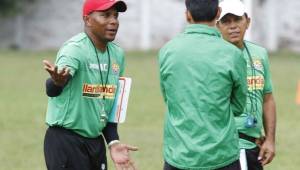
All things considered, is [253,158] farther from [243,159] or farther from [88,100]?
[88,100]

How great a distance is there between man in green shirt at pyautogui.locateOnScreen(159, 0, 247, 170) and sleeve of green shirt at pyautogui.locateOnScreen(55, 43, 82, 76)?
0.82 metres

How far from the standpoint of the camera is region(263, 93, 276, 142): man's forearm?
7175 mm

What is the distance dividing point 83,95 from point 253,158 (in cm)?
156

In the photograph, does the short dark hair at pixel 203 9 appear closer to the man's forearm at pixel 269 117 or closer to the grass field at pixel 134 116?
the man's forearm at pixel 269 117

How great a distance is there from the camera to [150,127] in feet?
49.5

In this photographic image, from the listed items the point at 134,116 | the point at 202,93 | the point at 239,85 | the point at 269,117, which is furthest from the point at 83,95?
the point at 134,116

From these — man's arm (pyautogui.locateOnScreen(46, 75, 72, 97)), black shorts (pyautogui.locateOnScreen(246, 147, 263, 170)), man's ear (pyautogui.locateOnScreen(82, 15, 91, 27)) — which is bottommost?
black shorts (pyautogui.locateOnScreen(246, 147, 263, 170))

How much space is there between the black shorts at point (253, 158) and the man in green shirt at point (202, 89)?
4.97 feet

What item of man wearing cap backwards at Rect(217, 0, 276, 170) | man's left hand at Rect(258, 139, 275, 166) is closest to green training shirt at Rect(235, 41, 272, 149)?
man wearing cap backwards at Rect(217, 0, 276, 170)

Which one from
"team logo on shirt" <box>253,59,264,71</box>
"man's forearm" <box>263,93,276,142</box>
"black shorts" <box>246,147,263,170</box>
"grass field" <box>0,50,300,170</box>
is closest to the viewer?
"man's forearm" <box>263,93,276,142</box>

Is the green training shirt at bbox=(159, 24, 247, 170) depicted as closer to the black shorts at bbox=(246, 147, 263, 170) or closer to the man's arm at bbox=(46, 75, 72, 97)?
the man's arm at bbox=(46, 75, 72, 97)

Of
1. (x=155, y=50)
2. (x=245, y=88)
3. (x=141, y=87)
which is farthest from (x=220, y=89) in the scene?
(x=155, y=50)

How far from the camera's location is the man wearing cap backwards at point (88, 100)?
664 centimetres

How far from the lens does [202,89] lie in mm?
5797
